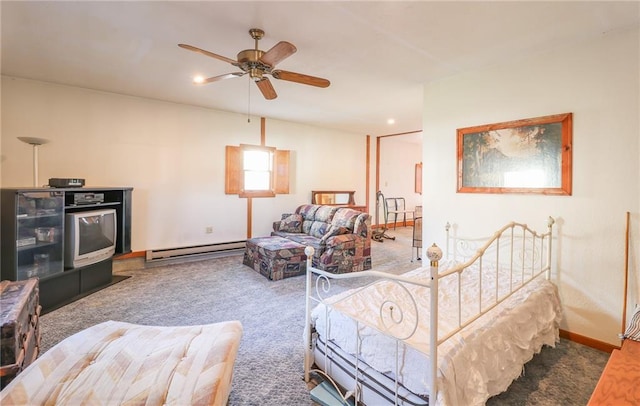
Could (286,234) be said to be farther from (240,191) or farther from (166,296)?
(166,296)

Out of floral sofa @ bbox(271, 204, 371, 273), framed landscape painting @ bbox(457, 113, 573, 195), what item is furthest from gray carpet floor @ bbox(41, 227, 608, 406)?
framed landscape painting @ bbox(457, 113, 573, 195)

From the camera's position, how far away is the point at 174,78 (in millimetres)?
3441

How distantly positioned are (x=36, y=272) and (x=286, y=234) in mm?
3142

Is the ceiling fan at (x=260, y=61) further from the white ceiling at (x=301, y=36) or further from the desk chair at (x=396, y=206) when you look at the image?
the desk chair at (x=396, y=206)

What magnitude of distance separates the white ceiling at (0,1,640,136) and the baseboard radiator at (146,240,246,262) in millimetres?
2484

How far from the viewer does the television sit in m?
3.09

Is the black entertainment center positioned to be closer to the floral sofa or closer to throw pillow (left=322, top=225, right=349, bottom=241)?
the floral sofa

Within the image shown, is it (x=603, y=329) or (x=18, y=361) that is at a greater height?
(x=18, y=361)

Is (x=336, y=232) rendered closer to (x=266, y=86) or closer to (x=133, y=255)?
(x=266, y=86)

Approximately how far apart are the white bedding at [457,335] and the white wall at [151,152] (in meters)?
3.75

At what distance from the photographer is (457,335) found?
4.73 feet

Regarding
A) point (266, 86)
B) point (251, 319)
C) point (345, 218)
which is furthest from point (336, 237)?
point (266, 86)

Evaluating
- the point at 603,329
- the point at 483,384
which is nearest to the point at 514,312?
the point at 483,384

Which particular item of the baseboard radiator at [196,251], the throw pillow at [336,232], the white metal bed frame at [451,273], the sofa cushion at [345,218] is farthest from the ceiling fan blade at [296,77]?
the baseboard radiator at [196,251]
